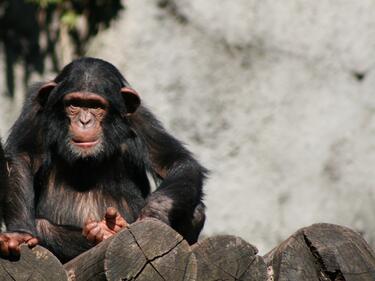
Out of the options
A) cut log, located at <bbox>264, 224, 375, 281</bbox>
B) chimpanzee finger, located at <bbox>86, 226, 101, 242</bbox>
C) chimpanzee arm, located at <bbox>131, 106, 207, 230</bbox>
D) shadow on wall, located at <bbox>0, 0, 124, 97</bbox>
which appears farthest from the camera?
shadow on wall, located at <bbox>0, 0, 124, 97</bbox>

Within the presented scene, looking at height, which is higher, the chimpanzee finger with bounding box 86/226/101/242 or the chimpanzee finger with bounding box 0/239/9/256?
the chimpanzee finger with bounding box 0/239/9/256

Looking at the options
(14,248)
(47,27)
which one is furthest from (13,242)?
(47,27)

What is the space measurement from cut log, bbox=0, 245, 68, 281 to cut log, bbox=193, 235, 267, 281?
77cm

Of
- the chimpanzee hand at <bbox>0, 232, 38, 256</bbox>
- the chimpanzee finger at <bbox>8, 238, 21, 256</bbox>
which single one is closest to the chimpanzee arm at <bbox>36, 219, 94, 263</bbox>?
the chimpanzee hand at <bbox>0, 232, 38, 256</bbox>

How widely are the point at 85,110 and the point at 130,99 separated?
1.38ft

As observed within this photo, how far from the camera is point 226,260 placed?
6121 millimetres

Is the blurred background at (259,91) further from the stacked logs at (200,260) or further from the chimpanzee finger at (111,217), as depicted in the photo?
the stacked logs at (200,260)

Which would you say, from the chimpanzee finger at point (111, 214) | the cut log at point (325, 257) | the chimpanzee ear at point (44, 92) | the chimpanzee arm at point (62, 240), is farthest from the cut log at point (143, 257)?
the chimpanzee ear at point (44, 92)

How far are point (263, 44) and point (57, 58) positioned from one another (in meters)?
2.28

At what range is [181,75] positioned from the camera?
12.4 metres

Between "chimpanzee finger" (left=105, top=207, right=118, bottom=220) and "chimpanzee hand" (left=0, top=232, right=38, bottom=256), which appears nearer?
"chimpanzee hand" (left=0, top=232, right=38, bottom=256)

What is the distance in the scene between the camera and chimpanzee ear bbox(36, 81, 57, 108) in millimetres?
8250

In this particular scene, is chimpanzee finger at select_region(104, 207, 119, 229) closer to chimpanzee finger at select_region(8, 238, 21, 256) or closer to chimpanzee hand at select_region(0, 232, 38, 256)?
chimpanzee hand at select_region(0, 232, 38, 256)

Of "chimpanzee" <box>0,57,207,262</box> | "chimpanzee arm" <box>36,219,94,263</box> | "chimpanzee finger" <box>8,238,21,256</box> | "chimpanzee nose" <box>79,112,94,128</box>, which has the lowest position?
"chimpanzee arm" <box>36,219,94,263</box>
